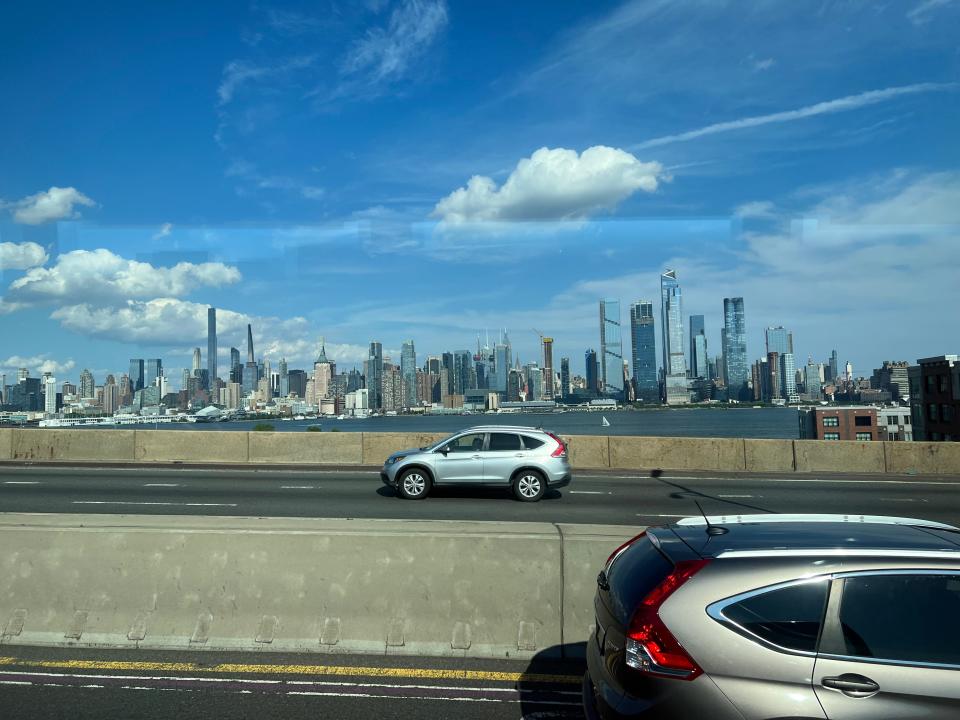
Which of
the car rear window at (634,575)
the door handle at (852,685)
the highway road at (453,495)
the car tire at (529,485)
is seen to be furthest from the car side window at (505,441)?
the door handle at (852,685)

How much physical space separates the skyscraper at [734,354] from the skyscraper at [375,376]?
5186 centimetres

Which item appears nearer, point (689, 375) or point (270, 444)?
point (270, 444)

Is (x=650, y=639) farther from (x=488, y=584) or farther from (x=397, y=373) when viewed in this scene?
(x=397, y=373)

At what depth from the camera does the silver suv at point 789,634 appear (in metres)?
3.33

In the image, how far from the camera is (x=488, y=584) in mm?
6289

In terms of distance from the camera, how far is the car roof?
147 inches

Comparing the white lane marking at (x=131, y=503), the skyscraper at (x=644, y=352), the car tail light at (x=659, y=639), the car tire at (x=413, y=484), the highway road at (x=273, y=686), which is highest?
the skyscraper at (x=644, y=352)

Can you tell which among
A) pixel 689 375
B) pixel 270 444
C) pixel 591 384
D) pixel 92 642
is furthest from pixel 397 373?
pixel 92 642

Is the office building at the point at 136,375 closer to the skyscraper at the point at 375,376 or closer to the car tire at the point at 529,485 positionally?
the skyscraper at the point at 375,376

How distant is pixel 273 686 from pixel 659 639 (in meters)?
3.34

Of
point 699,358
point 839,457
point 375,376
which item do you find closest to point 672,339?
point 699,358

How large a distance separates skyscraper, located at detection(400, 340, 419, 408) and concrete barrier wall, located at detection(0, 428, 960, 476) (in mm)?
73279

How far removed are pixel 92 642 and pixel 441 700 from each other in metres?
3.13

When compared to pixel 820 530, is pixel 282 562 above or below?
below
